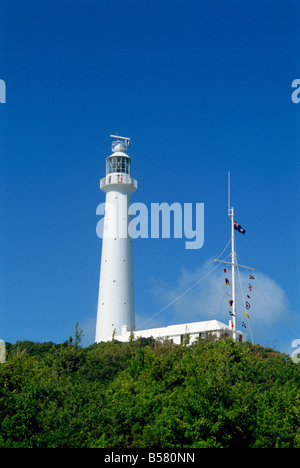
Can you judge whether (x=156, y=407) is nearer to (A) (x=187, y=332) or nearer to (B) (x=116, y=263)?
(A) (x=187, y=332)

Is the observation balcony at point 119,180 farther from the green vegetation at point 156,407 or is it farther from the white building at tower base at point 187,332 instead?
the green vegetation at point 156,407

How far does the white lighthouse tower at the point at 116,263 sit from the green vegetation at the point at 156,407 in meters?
16.7

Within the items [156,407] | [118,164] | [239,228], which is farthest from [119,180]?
[156,407]

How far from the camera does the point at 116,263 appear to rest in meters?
58.6

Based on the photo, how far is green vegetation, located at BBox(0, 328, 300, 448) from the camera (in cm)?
2811

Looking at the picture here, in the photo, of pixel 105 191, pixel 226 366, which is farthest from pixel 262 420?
pixel 105 191

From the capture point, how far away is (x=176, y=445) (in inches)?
1085

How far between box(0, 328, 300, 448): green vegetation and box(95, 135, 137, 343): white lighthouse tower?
54.6ft

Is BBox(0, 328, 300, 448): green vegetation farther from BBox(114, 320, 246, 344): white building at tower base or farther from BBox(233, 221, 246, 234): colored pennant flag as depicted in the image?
BBox(233, 221, 246, 234): colored pennant flag

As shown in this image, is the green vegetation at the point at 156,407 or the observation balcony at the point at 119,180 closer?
the green vegetation at the point at 156,407

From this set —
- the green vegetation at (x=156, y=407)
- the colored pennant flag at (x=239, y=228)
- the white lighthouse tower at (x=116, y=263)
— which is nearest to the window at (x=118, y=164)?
the white lighthouse tower at (x=116, y=263)

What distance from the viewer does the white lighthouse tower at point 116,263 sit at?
57.5 meters

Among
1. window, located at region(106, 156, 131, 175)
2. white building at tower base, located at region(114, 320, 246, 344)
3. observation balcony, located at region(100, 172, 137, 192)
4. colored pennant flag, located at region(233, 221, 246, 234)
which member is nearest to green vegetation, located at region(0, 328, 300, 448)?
white building at tower base, located at region(114, 320, 246, 344)

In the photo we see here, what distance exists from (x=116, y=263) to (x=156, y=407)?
94.6 feet
